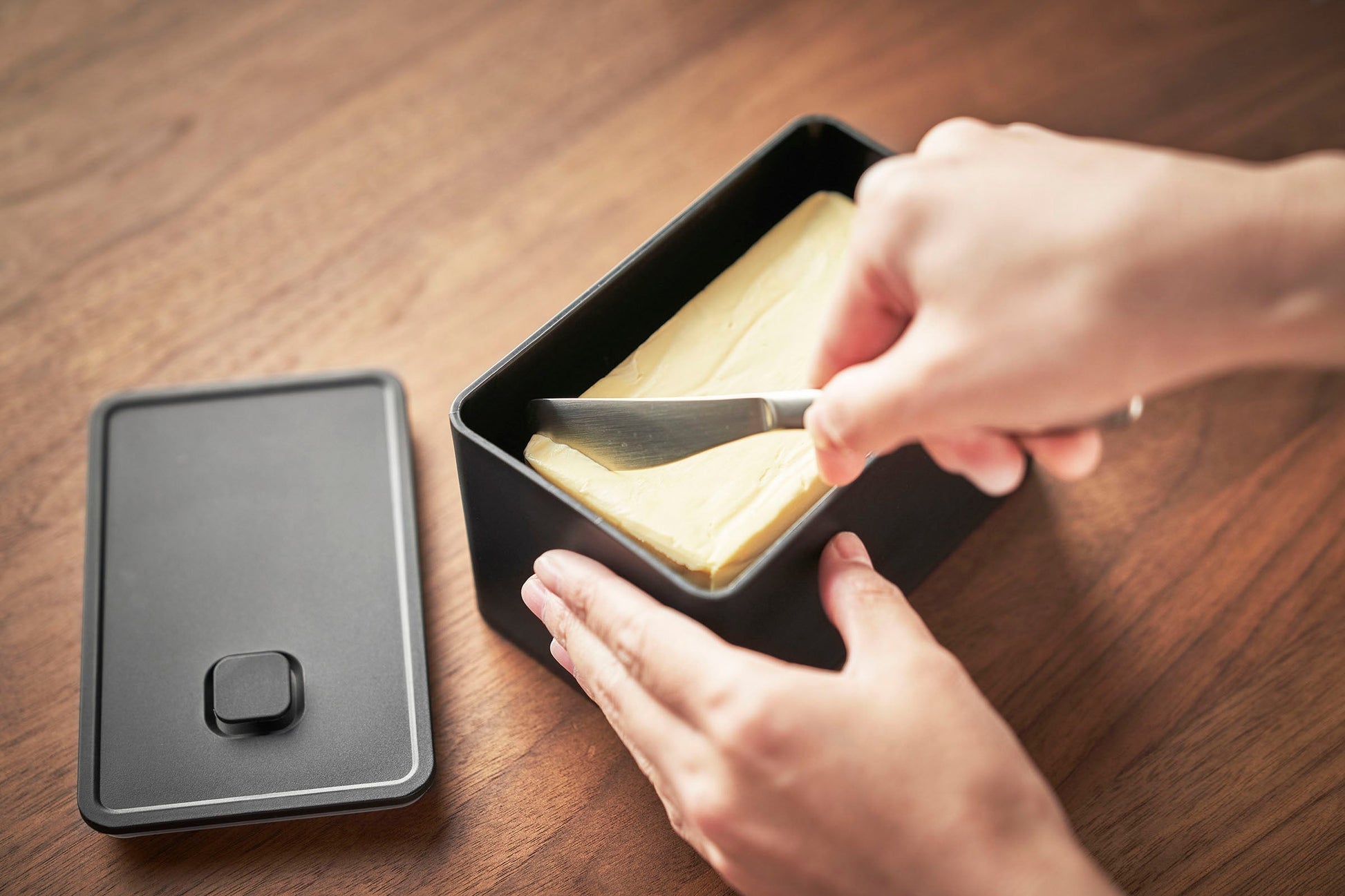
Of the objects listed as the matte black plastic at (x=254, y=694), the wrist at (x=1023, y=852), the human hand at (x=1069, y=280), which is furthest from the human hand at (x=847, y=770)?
Result: the matte black plastic at (x=254, y=694)

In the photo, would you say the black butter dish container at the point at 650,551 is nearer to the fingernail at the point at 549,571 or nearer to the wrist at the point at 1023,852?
the fingernail at the point at 549,571

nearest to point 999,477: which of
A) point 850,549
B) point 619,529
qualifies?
point 850,549

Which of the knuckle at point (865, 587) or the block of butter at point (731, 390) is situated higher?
the block of butter at point (731, 390)

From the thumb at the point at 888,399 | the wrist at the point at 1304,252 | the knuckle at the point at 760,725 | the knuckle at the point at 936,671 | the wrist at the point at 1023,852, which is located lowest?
the wrist at the point at 1023,852

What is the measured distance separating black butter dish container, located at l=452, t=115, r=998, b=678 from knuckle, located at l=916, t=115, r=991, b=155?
0.43ft

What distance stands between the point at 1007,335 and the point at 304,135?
2.14ft

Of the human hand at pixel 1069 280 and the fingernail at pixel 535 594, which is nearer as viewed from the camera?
the human hand at pixel 1069 280

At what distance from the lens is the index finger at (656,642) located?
49 cm

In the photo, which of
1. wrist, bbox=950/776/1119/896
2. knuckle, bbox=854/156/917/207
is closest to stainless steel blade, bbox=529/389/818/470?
knuckle, bbox=854/156/917/207

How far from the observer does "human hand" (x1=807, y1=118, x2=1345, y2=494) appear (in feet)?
1.41

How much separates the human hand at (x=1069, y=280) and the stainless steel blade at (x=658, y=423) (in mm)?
48

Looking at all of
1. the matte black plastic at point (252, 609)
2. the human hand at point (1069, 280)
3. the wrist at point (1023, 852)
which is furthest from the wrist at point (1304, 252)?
the matte black plastic at point (252, 609)

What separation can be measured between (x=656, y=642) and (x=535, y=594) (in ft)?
0.34

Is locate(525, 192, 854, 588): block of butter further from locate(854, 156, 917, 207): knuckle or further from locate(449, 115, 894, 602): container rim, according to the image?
locate(854, 156, 917, 207): knuckle
